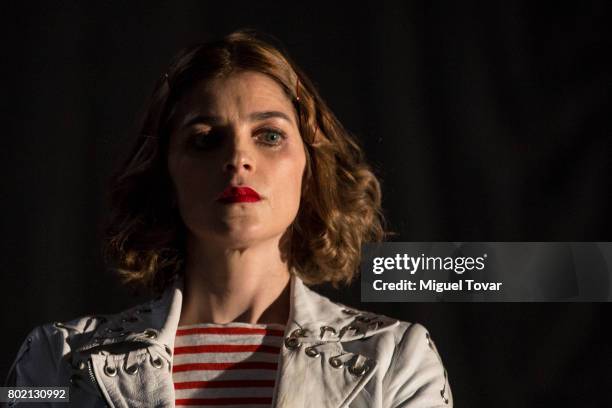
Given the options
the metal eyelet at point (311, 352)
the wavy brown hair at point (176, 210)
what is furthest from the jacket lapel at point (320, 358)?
the wavy brown hair at point (176, 210)

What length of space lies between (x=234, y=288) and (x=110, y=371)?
269 millimetres

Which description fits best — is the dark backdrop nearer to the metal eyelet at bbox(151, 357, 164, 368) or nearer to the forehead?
the forehead

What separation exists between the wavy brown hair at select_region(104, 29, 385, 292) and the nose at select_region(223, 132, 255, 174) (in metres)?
0.17

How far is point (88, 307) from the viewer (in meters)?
2.05

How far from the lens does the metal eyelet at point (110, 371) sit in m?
1.59

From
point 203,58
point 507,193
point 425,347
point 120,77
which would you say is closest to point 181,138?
point 203,58

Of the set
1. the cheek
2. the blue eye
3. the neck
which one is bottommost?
the neck

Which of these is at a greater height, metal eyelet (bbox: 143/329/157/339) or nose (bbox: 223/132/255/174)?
nose (bbox: 223/132/255/174)

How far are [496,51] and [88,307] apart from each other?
3.45ft

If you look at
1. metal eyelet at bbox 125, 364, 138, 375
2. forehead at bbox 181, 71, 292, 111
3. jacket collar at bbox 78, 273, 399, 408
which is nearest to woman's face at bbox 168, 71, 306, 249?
forehead at bbox 181, 71, 292, 111

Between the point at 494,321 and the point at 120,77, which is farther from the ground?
the point at 120,77

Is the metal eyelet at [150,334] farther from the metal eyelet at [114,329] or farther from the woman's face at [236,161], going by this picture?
the woman's face at [236,161]

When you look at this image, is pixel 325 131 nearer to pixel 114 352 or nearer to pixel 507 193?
pixel 507 193

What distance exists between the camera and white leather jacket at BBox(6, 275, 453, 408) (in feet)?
5.16
